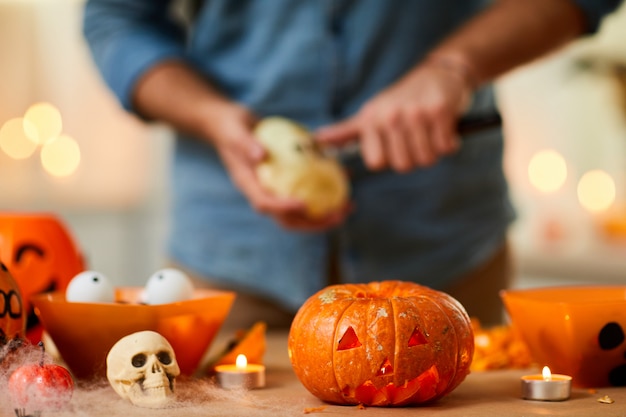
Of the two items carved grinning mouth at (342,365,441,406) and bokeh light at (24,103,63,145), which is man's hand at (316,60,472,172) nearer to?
carved grinning mouth at (342,365,441,406)

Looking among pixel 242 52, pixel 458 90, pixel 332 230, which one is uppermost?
pixel 242 52

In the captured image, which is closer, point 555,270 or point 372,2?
point 372,2

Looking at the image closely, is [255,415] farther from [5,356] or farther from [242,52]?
[242,52]

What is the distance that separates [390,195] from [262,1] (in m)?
0.37

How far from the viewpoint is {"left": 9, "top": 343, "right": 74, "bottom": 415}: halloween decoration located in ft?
1.83

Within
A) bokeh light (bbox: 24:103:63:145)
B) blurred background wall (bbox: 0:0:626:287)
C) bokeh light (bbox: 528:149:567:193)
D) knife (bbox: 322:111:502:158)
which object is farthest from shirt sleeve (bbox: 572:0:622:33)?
bokeh light (bbox: 24:103:63:145)

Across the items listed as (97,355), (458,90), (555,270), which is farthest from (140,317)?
(555,270)

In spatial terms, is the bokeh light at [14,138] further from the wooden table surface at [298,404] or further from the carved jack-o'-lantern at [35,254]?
the wooden table surface at [298,404]

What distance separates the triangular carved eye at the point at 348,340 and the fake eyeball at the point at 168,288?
19cm

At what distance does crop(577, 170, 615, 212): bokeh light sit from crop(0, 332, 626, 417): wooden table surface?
173 centimetres

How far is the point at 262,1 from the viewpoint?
1.29 m

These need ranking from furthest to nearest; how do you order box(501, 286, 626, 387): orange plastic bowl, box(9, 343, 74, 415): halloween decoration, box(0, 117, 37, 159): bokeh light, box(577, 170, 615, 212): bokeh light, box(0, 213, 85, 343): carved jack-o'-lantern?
box(0, 117, 37, 159): bokeh light
box(577, 170, 615, 212): bokeh light
box(0, 213, 85, 343): carved jack-o'-lantern
box(501, 286, 626, 387): orange plastic bowl
box(9, 343, 74, 415): halloween decoration

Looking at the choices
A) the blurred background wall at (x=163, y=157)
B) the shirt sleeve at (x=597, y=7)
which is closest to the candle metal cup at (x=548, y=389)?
the shirt sleeve at (x=597, y=7)

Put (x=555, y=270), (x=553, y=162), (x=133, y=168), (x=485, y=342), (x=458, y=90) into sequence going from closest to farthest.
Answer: (x=485, y=342), (x=458, y=90), (x=555, y=270), (x=553, y=162), (x=133, y=168)
